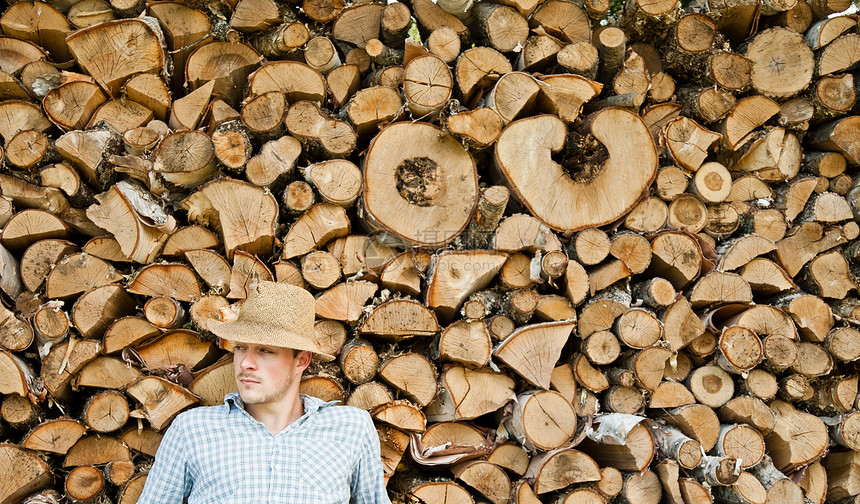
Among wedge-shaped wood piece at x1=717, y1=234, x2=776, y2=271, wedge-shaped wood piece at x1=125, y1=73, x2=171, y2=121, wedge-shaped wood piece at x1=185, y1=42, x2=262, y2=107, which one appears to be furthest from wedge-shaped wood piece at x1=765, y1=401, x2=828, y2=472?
wedge-shaped wood piece at x1=125, y1=73, x2=171, y2=121

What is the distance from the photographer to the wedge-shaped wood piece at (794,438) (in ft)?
10.2

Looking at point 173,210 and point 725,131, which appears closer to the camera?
point 173,210

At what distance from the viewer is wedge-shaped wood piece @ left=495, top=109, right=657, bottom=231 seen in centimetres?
296

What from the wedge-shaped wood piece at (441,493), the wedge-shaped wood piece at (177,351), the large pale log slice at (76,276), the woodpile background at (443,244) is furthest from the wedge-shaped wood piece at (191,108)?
the wedge-shaped wood piece at (441,493)

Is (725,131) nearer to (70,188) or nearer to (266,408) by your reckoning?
(266,408)

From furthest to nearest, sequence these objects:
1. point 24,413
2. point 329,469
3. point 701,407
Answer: point 701,407
point 24,413
point 329,469

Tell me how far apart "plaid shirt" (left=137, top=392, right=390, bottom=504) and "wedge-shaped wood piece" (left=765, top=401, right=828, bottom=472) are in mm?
1987

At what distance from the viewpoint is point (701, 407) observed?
3.03 meters

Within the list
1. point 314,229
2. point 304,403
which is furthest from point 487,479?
point 314,229

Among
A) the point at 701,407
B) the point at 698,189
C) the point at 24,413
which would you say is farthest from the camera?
the point at 698,189

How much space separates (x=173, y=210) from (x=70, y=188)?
→ 0.42m

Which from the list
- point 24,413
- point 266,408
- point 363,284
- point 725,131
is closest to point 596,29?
point 725,131

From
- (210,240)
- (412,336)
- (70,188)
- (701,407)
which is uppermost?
(70,188)

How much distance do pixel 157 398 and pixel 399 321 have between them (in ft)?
3.36
